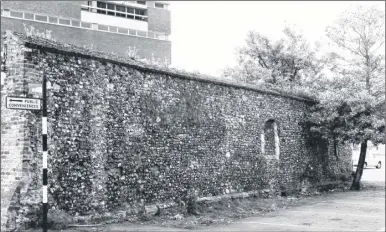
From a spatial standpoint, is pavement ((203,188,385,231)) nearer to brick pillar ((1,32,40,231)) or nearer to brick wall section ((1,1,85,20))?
brick pillar ((1,32,40,231))

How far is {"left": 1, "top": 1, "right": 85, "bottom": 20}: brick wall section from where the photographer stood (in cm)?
4233

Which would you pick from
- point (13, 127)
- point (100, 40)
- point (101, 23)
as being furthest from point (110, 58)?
point (100, 40)

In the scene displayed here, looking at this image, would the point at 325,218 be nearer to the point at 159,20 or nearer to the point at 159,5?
the point at 159,20

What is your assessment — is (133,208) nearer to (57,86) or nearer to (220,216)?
(220,216)

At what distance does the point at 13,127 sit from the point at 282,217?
7.56m

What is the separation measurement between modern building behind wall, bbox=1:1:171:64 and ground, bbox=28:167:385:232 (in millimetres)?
28148

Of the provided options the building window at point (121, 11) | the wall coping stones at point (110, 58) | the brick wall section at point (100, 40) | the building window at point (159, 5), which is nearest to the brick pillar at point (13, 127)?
the wall coping stones at point (110, 58)

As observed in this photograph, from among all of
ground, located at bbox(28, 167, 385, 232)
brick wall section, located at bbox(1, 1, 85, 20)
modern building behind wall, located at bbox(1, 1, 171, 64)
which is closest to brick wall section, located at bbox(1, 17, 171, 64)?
modern building behind wall, located at bbox(1, 1, 171, 64)

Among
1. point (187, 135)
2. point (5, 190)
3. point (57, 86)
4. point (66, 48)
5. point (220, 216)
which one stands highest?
point (66, 48)

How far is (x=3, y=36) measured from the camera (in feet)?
28.6

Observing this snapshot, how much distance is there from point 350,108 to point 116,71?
38.7 feet

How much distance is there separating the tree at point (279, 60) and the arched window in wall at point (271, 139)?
10.1 meters

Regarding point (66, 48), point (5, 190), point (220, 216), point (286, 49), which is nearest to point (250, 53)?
point (286, 49)

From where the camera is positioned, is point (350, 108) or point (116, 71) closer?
point (116, 71)
